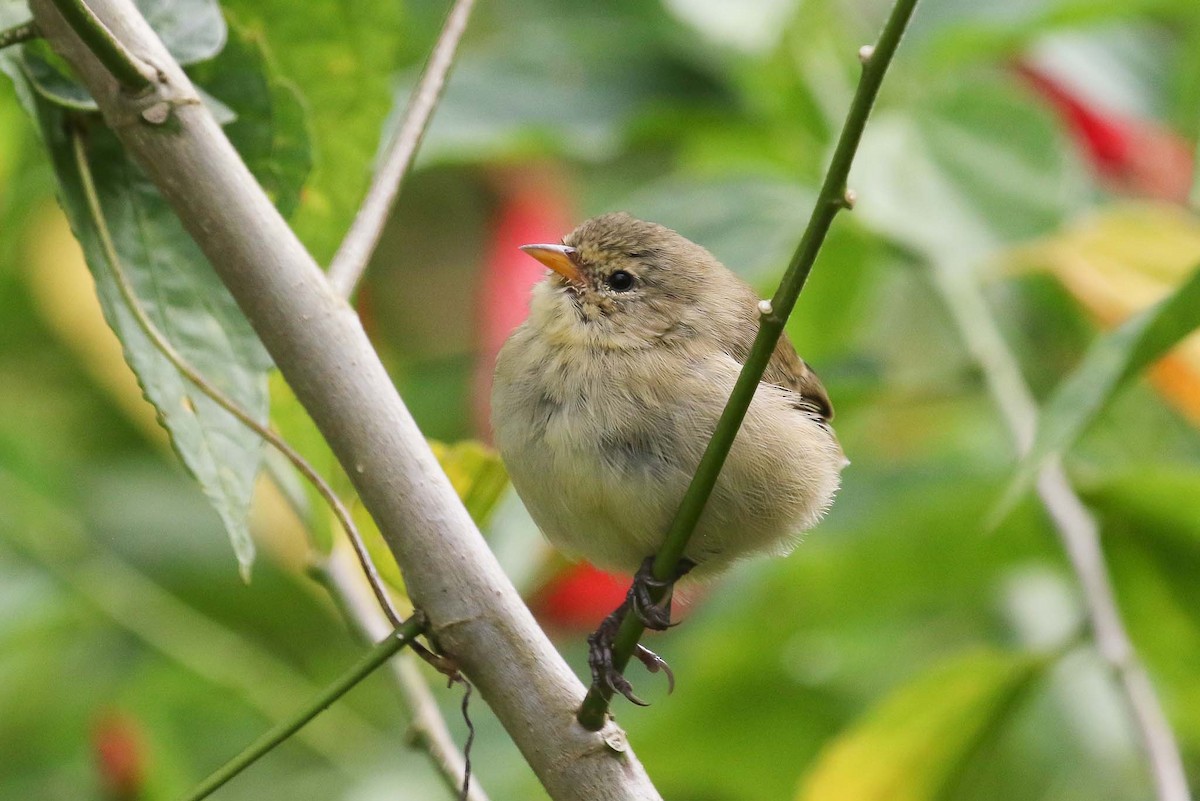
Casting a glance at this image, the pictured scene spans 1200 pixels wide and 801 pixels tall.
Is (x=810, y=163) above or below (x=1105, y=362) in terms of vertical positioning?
below

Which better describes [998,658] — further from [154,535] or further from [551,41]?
[154,535]

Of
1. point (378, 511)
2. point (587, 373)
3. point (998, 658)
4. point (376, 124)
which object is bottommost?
point (998, 658)

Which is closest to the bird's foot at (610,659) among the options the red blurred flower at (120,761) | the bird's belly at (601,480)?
the bird's belly at (601,480)

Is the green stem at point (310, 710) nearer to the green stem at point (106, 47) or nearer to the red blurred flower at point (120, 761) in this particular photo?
the green stem at point (106, 47)

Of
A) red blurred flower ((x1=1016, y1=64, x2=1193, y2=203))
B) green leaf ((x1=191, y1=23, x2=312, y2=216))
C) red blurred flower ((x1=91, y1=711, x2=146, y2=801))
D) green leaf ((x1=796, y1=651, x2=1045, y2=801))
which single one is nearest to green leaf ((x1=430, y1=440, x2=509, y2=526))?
green leaf ((x1=191, y1=23, x2=312, y2=216))

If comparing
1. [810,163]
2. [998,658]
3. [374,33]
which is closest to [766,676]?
[998,658]

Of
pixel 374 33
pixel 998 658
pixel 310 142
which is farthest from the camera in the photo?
pixel 998 658
